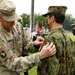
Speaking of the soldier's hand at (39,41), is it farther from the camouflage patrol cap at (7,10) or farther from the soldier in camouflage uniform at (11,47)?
the camouflage patrol cap at (7,10)

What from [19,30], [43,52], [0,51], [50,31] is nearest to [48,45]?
[43,52]

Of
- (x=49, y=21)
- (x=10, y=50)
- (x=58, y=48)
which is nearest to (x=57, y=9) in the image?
(x=49, y=21)

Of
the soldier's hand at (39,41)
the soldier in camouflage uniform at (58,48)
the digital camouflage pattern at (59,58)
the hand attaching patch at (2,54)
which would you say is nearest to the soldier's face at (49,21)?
the soldier in camouflage uniform at (58,48)

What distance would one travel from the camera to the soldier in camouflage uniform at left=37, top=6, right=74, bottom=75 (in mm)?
3631

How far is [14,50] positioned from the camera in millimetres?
4172

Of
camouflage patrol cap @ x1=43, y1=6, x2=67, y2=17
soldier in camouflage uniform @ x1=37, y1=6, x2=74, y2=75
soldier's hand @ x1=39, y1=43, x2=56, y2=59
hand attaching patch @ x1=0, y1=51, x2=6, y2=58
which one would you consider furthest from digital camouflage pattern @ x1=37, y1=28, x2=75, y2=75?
hand attaching patch @ x1=0, y1=51, x2=6, y2=58

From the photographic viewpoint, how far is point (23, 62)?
3.68 m

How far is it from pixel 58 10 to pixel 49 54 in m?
0.64

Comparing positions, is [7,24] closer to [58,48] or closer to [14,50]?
[14,50]

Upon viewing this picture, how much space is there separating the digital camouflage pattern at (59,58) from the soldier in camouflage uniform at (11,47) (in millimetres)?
127

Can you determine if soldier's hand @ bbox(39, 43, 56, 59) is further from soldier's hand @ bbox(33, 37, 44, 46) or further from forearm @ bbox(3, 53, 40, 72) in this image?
soldier's hand @ bbox(33, 37, 44, 46)

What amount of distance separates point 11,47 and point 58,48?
0.75m

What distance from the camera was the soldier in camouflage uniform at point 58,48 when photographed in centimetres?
363

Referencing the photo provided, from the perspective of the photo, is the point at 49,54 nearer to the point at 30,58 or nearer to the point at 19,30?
the point at 30,58
